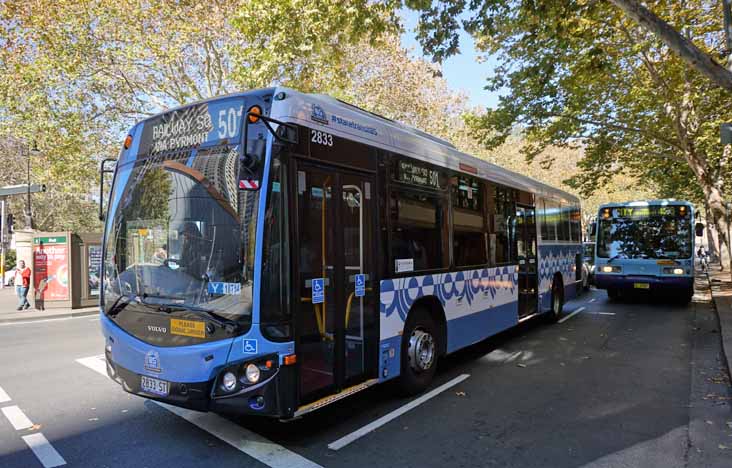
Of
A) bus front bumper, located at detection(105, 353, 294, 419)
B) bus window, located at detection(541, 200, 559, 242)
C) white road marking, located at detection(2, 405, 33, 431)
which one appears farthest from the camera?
bus window, located at detection(541, 200, 559, 242)

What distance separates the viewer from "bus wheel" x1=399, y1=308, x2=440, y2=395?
5.75m

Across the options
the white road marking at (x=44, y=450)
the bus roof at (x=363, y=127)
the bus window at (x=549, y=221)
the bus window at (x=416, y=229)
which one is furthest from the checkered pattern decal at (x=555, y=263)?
the white road marking at (x=44, y=450)

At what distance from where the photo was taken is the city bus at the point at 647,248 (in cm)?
1377

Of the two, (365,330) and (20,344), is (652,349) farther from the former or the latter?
(20,344)

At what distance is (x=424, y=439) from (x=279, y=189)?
105 inches

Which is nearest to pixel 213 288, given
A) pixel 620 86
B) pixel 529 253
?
pixel 529 253

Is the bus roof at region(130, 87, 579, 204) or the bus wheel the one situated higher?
the bus roof at region(130, 87, 579, 204)

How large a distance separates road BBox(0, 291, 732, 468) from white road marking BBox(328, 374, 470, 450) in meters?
0.03

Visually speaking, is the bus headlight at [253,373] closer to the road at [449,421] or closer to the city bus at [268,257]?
the city bus at [268,257]

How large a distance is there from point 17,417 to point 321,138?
14.5 ft

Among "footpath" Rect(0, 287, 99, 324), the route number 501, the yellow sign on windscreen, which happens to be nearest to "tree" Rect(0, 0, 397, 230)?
"footpath" Rect(0, 287, 99, 324)

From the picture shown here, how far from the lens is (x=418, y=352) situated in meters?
5.87

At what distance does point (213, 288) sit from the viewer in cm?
410

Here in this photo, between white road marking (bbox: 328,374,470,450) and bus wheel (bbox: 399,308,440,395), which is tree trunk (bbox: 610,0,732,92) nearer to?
bus wheel (bbox: 399,308,440,395)
